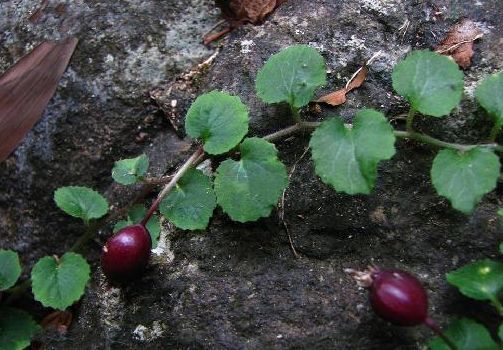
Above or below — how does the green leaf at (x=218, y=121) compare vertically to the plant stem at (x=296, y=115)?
above

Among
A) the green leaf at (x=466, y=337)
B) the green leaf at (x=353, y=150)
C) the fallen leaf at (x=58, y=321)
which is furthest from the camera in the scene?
the fallen leaf at (x=58, y=321)

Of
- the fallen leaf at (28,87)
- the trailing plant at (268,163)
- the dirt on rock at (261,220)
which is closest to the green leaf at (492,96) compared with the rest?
the trailing plant at (268,163)

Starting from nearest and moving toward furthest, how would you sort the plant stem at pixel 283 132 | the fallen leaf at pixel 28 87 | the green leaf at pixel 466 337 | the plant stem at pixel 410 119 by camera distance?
the green leaf at pixel 466 337 → the plant stem at pixel 410 119 → the plant stem at pixel 283 132 → the fallen leaf at pixel 28 87

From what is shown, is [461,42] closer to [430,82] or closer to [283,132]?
[430,82]

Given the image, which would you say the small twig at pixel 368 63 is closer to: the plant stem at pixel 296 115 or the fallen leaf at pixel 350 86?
the fallen leaf at pixel 350 86

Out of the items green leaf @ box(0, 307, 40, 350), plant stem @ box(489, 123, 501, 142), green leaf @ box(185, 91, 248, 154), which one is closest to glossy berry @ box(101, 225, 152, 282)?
green leaf @ box(185, 91, 248, 154)

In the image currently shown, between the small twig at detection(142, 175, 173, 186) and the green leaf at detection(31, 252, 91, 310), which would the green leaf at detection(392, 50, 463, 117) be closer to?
the small twig at detection(142, 175, 173, 186)

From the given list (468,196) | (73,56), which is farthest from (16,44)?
(468,196)

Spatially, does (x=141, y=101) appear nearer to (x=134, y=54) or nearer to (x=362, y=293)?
(x=134, y=54)
